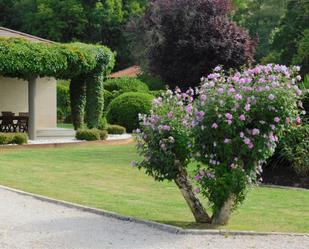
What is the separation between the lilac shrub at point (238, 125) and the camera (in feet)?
29.1

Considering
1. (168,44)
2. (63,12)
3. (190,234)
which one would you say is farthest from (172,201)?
(63,12)

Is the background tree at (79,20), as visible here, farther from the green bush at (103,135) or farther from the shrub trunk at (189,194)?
the shrub trunk at (189,194)

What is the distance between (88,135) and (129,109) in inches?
265

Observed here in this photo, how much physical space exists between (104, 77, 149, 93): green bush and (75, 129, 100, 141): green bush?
1357 centimetres

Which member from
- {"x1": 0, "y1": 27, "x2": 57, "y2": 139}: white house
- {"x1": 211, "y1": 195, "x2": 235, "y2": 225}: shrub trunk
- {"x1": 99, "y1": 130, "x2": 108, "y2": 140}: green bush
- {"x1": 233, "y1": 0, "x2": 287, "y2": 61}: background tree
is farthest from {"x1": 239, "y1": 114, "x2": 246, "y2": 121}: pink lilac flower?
{"x1": 233, "y1": 0, "x2": 287, "y2": 61}: background tree

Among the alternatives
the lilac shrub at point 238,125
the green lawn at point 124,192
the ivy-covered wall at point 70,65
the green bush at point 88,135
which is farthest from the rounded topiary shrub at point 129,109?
the lilac shrub at point 238,125

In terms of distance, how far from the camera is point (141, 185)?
47.3ft

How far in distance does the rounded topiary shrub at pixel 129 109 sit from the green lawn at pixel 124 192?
1139cm

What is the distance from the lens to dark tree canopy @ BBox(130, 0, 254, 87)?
3744cm

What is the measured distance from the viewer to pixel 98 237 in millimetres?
8562

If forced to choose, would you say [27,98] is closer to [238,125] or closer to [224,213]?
[224,213]

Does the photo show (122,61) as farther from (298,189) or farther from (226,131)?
(226,131)

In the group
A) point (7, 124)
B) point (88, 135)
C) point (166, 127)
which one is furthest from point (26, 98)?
point (166, 127)

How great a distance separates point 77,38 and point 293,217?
51.8 m
